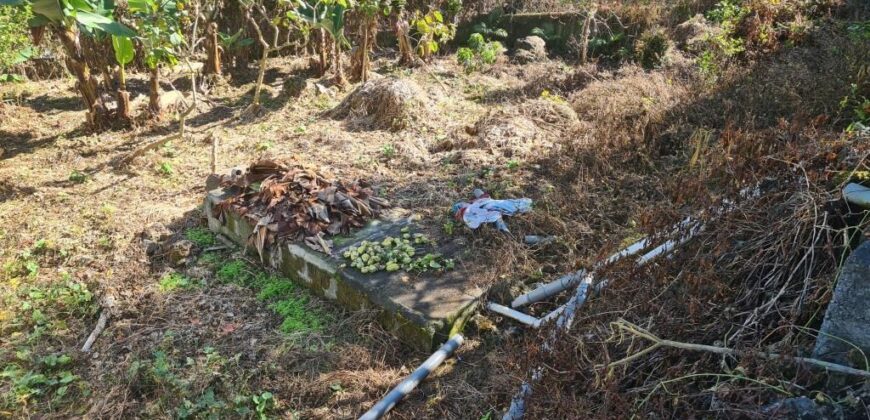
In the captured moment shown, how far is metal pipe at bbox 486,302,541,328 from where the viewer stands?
3.44m

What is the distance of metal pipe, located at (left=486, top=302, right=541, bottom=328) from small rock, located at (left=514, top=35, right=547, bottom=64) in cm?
773

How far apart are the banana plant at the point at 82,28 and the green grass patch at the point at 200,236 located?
179cm

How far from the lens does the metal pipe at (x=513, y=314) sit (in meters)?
3.44

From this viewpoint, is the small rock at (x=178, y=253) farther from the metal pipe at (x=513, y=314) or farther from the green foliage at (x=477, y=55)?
the green foliage at (x=477, y=55)

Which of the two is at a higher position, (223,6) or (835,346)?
(223,6)

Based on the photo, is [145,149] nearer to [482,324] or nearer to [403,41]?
[482,324]

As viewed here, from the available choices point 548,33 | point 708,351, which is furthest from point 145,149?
point 548,33

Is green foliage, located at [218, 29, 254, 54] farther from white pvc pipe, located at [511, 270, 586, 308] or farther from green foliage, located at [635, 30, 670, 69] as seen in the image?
white pvc pipe, located at [511, 270, 586, 308]

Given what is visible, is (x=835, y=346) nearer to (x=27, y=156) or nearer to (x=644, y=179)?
(x=644, y=179)

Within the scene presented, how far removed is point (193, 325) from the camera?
3.82 m

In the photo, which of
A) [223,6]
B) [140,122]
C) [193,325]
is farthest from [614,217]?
[223,6]

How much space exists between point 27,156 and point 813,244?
800 cm

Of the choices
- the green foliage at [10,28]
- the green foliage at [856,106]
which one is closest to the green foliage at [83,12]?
the green foliage at [10,28]

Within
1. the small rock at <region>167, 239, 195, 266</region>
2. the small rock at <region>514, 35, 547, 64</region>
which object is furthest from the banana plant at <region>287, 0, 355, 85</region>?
the small rock at <region>514, 35, 547, 64</region>
